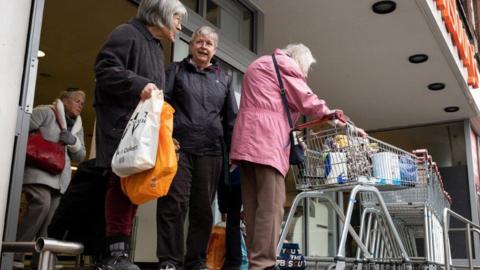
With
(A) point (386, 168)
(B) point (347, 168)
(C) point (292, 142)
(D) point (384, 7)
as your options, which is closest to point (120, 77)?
(C) point (292, 142)

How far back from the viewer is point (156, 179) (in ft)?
7.79

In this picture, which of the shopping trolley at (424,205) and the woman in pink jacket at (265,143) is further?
the shopping trolley at (424,205)

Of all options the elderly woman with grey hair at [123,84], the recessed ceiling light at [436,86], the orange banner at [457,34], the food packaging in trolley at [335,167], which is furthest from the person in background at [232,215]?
the recessed ceiling light at [436,86]

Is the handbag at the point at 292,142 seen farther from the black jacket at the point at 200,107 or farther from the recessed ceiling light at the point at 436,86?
the recessed ceiling light at the point at 436,86

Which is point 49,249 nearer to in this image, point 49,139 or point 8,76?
point 8,76

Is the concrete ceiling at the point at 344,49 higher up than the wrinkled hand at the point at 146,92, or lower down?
higher up

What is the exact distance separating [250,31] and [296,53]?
2208mm

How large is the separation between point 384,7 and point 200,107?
3.10m

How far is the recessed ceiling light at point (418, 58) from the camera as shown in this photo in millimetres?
6664

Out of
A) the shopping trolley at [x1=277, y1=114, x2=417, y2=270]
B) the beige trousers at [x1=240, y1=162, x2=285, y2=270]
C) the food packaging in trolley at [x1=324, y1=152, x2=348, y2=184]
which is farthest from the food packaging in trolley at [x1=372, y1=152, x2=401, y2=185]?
the beige trousers at [x1=240, y1=162, x2=285, y2=270]

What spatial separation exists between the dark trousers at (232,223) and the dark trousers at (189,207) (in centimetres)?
22

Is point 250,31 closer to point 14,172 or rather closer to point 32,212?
point 32,212

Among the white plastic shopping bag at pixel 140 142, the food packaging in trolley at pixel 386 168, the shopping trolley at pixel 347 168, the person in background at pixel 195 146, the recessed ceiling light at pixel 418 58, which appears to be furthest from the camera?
the recessed ceiling light at pixel 418 58

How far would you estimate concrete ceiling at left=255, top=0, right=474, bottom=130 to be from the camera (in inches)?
224
